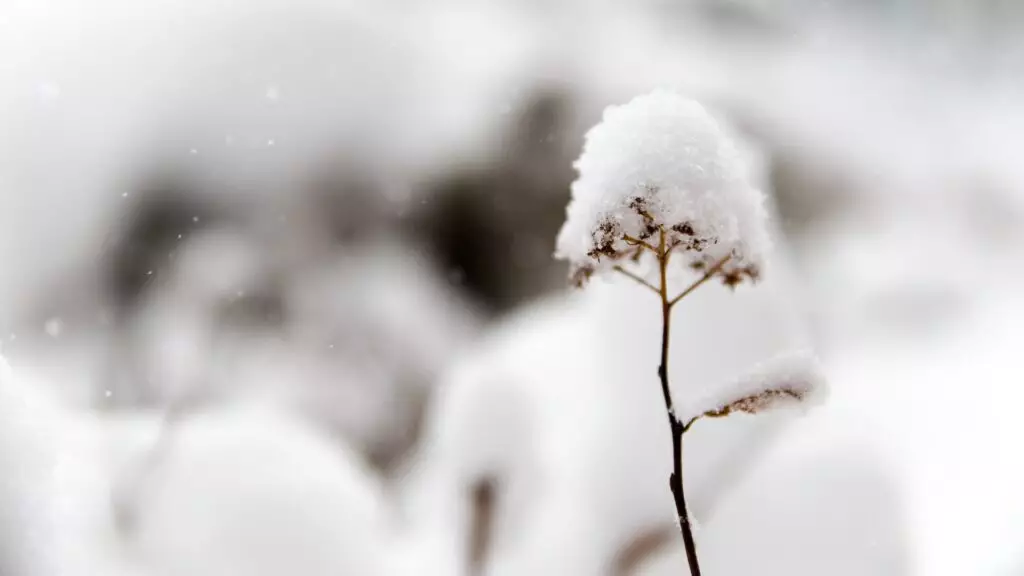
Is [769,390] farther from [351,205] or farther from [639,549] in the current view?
[351,205]

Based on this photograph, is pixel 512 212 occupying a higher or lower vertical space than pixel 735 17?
lower

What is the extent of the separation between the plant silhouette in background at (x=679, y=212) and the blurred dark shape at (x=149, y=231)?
55 cm

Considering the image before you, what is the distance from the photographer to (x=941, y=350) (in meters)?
0.49

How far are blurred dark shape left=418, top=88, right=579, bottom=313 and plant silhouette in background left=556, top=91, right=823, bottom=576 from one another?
103 centimetres

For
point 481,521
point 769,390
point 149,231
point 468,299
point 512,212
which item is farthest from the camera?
point 512,212

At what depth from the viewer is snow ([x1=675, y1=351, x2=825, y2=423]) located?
13 centimetres

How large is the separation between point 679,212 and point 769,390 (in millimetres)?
37

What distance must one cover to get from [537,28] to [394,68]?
29 cm

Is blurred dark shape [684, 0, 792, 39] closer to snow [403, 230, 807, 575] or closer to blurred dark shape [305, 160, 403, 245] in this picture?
blurred dark shape [305, 160, 403, 245]

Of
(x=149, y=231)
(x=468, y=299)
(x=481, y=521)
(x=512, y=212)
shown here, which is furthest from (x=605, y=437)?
(x=512, y=212)

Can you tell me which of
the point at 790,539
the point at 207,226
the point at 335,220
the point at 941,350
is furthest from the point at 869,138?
the point at 790,539

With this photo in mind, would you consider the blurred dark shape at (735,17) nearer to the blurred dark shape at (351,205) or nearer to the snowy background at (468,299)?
the snowy background at (468,299)

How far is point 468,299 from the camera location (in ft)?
3.94

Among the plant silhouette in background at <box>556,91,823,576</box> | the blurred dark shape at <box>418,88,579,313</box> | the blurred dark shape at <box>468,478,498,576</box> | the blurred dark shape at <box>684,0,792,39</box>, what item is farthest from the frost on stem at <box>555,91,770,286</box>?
the blurred dark shape at <box>684,0,792,39</box>
